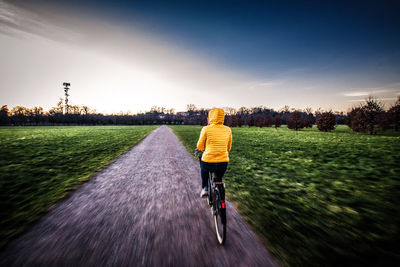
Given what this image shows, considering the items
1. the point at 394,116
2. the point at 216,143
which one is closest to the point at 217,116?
the point at 216,143

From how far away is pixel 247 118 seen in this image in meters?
97.4

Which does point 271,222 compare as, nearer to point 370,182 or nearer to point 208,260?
point 208,260

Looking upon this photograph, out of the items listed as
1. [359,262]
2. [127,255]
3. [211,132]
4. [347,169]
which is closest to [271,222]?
[359,262]

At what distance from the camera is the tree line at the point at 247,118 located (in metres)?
31.5

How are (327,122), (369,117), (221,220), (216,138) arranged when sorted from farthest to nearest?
(327,122) → (369,117) → (216,138) → (221,220)

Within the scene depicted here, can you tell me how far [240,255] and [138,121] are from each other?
118707mm

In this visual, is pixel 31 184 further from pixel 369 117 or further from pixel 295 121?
pixel 295 121

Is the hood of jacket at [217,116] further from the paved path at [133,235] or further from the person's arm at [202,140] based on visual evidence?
the paved path at [133,235]

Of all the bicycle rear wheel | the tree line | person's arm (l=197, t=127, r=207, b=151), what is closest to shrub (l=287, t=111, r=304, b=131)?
the tree line

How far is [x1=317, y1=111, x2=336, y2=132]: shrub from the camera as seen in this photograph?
36959mm

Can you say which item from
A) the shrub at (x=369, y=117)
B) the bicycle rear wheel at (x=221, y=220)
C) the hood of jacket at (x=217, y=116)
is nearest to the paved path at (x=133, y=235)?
the bicycle rear wheel at (x=221, y=220)

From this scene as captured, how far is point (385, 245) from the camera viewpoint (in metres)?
2.72

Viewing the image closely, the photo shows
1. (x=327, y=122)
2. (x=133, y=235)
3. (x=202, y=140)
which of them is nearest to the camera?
(x=133, y=235)

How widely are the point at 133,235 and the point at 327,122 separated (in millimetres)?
47916
